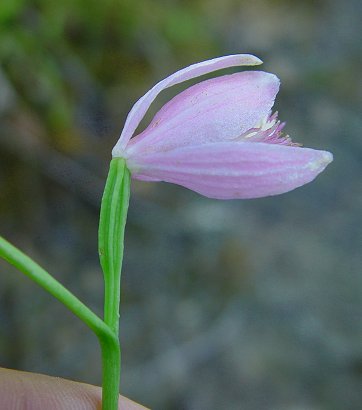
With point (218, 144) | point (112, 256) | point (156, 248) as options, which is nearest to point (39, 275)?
point (112, 256)

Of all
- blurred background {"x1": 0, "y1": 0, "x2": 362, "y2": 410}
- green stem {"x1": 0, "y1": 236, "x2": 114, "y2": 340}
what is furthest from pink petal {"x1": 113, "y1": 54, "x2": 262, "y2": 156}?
blurred background {"x1": 0, "y1": 0, "x2": 362, "y2": 410}

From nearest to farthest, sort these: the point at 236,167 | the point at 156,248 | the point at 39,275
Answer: the point at 39,275
the point at 236,167
the point at 156,248

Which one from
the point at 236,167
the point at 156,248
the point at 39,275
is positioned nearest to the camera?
the point at 39,275

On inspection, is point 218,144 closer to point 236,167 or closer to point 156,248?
point 236,167

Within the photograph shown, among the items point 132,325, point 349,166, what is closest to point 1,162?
point 132,325

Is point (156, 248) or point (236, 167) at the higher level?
point (236, 167)

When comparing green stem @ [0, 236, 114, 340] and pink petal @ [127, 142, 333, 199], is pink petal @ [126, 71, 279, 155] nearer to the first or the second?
pink petal @ [127, 142, 333, 199]

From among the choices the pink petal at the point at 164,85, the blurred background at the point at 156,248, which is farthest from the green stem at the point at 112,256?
the blurred background at the point at 156,248

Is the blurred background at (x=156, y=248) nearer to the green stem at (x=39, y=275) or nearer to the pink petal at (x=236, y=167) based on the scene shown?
the pink petal at (x=236, y=167)
